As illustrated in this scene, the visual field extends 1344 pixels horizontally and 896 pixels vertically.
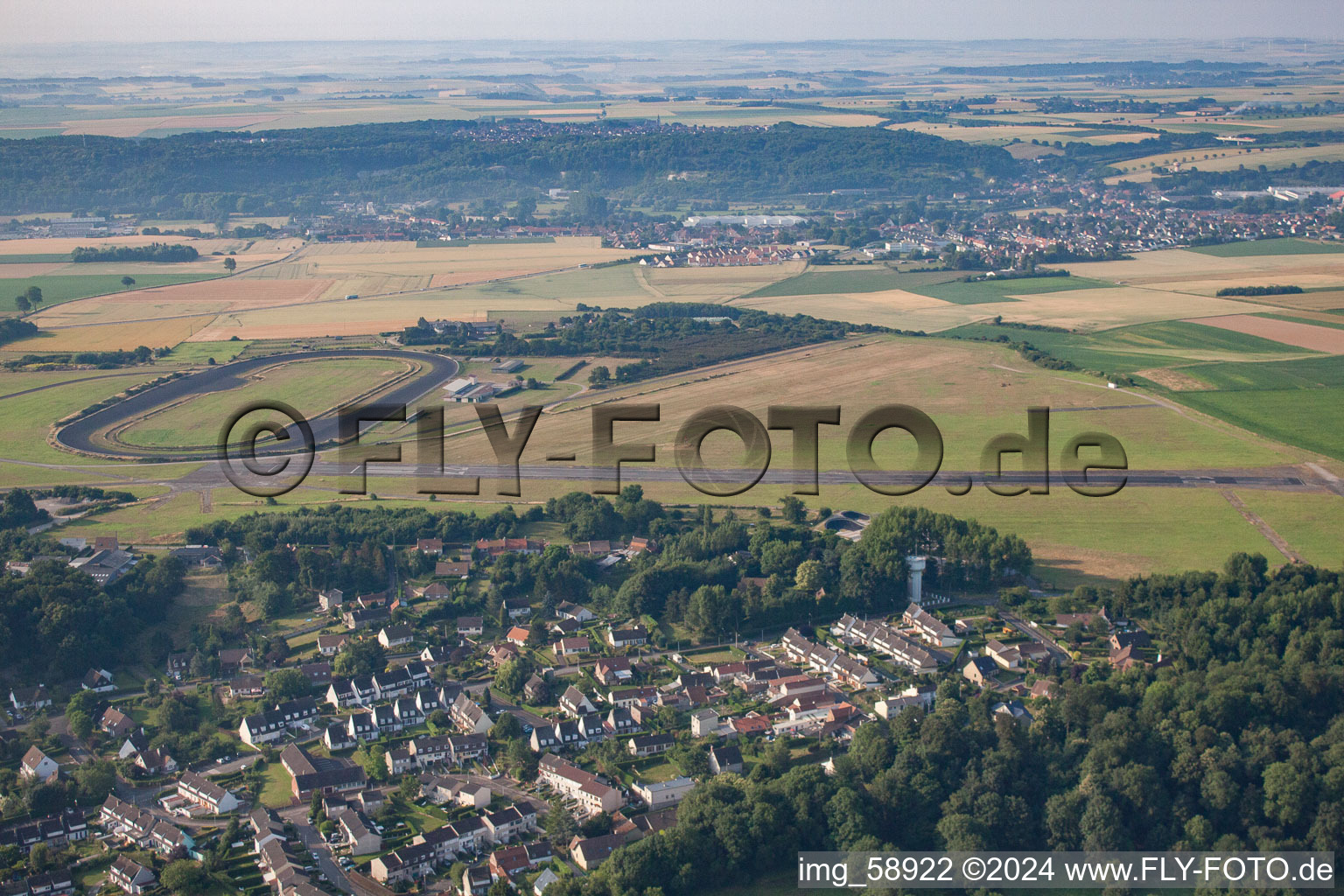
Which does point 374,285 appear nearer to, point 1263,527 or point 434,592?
point 434,592

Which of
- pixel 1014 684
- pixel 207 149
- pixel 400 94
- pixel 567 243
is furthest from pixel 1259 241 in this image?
pixel 400 94

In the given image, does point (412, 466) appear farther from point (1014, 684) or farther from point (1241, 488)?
point (1241, 488)

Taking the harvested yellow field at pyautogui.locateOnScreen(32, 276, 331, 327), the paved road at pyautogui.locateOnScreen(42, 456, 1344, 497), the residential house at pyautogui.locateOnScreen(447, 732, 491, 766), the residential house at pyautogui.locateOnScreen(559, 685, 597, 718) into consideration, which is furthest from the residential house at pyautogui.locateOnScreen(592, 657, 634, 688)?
the harvested yellow field at pyautogui.locateOnScreen(32, 276, 331, 327)

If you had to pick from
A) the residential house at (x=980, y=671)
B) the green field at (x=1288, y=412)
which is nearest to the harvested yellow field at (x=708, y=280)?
the green field at (x=1288, y=412)

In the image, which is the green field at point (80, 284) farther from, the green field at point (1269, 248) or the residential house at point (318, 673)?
the green field at point (1269, 248)

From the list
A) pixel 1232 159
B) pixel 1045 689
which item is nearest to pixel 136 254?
pixel 1045 689

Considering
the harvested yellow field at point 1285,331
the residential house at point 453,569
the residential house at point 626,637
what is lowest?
the residential house at point 626,637
